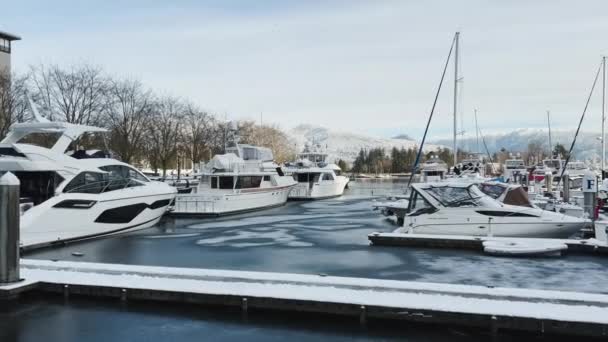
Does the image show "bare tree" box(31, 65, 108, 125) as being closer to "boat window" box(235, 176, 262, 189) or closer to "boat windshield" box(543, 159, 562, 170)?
"boat window" box(235, 176, 262, 189)

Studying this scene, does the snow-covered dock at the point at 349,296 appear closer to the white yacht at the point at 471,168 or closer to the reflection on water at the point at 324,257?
the reflection on water at the point at 324,257

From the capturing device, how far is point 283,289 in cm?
1008

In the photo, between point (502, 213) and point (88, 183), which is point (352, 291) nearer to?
→ point (502, 213)

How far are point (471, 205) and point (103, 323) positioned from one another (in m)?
13.2

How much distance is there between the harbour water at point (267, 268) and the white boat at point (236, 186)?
4100 mm

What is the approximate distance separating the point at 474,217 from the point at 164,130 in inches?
1815

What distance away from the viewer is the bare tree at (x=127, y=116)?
4816 cm

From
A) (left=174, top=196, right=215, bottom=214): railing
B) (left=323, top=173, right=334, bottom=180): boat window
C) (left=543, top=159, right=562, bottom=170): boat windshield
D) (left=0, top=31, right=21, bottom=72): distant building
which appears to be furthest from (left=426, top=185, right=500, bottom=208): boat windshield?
(left=0, top=31, right=21, bottom=72): distant building

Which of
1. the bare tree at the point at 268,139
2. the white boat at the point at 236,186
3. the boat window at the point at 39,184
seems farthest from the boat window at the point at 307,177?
the bare tree at the point at 268,139

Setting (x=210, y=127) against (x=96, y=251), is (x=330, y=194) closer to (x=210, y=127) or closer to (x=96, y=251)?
(x=210, y=127)

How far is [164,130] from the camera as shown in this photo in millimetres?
58562

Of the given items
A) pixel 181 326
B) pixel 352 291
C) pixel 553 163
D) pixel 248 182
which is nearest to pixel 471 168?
pixel 248 182

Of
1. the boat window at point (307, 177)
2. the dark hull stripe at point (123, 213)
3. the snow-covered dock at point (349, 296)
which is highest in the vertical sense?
the boat window at point (307, 177)

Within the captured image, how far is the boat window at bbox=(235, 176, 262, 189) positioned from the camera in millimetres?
35406
